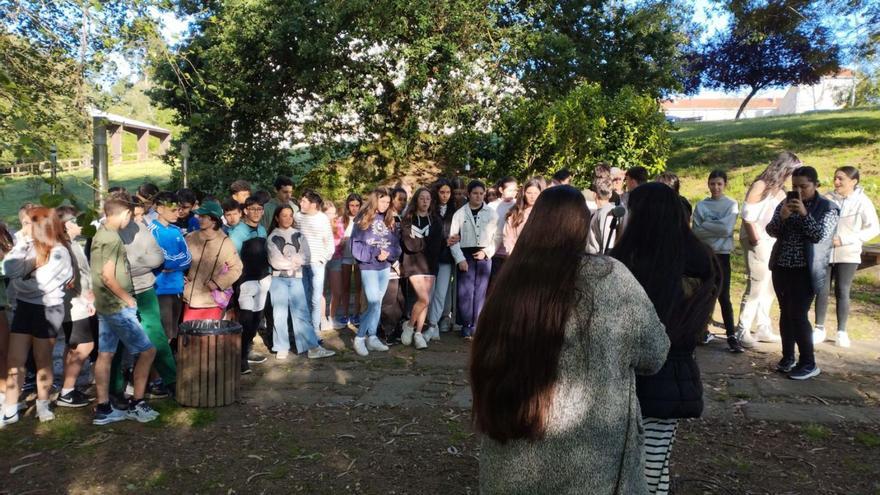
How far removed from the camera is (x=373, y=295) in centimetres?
759

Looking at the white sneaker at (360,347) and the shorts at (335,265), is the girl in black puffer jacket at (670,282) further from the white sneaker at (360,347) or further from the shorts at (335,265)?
the shorts at (335,265)

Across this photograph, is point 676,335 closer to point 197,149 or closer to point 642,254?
point 642,254

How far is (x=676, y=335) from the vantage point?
3080 mm

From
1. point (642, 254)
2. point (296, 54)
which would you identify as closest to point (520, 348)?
point (642, 254)

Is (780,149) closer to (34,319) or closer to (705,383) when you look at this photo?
(705,383)

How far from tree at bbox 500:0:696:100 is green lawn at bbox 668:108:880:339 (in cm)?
187

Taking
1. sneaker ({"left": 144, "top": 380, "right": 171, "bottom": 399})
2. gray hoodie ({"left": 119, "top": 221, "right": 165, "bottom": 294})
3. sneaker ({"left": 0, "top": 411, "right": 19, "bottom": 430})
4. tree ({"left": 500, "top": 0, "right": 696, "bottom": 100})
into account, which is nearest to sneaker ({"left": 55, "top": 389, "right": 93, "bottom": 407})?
sneaker ({"left": 0, "top": 411, "right": 19, "bottom": 430})

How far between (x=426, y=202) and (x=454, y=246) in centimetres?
64

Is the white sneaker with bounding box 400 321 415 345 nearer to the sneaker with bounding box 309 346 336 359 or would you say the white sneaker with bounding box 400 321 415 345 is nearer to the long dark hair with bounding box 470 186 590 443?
the sneaker with bounding box 309 346 336 359

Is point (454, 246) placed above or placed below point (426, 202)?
below

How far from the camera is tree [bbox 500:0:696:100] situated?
1458cm

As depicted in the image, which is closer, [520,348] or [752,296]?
[520,348]

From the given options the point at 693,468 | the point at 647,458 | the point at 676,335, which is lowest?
the point at 693,468

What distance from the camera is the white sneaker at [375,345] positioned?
7721 mm
